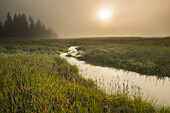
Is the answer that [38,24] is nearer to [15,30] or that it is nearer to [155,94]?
[15,30]

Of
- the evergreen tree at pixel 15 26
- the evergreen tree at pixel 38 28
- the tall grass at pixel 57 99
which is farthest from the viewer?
the evergreen tree at pixel 38 28

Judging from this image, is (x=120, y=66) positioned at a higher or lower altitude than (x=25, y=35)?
lower

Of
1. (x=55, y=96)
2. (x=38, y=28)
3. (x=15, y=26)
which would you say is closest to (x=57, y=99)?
(x=55, y=96)

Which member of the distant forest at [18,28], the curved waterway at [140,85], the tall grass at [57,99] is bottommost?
the curved waterway at [140,85]

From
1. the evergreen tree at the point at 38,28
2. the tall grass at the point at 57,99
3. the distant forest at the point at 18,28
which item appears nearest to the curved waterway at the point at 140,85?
the tall grass at the point at 57,99

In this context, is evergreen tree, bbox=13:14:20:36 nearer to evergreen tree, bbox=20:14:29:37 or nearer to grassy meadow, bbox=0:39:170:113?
evergreen tree, bbox=20:14:29:37

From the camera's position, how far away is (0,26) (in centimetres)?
6384

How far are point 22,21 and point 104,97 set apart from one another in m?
89.2

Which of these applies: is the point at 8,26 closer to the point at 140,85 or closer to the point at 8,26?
the point at 8,26

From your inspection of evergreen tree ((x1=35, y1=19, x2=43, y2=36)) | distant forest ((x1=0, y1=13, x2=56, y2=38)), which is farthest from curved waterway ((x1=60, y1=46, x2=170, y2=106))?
evergreen tree ((x1=35, y1=19, x2=43, y2=36))

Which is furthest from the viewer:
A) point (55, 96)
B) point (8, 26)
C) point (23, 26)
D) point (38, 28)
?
point (38, 28)

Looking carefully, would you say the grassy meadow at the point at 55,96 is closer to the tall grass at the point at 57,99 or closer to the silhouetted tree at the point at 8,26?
the tall grass at the point at 57,99

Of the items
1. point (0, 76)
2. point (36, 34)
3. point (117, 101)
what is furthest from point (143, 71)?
point (36, 34)

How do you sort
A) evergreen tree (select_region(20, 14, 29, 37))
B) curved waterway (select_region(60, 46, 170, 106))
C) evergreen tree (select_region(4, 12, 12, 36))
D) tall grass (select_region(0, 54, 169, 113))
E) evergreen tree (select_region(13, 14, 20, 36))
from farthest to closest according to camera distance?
evergreen tree (select_region(20, 14, 29, 37)) < evergreen tree (select_region(13, 14, 20, 36)) < evergreen tree (select_region(4, 12, 12, 36)) < curved waterway (select_region(60, 46, 170, 106)) < tall grass (select_region(0, 54, 169, 113))
